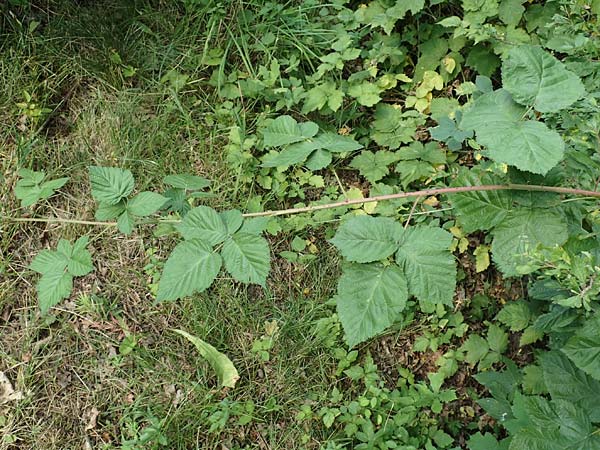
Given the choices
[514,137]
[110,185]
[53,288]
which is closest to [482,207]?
[514,137]

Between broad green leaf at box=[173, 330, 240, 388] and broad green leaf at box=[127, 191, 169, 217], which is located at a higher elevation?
broad green leaf at box=[127, 191, 169, 217]

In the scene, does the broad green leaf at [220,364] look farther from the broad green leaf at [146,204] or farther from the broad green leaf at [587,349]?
the broad green leaf at [587,349]

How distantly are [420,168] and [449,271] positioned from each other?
144 centimetres

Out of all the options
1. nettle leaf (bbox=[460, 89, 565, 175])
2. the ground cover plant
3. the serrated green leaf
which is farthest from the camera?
the ground cover plant

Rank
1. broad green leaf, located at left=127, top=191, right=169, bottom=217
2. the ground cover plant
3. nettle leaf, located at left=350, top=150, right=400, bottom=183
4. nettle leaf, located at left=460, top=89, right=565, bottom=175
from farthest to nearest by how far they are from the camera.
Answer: nettle leaf, located at left=350, top=150, right=400, bottom=183 → the ground cover plant → broad green leaf, located at left=127, top=191, right=169, bottom=217 → nettle leaf, located at left=460, top=89, right=565, bottom=175

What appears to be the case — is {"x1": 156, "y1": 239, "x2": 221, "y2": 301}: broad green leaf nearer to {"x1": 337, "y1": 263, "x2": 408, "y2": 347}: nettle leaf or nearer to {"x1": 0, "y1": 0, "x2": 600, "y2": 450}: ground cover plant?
{"x1": 337, "y1": 263, "x2": 408, "y2": 347}: nettle leaf

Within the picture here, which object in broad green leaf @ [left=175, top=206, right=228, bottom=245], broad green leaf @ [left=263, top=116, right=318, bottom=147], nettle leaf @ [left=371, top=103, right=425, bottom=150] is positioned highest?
broad green leaf @ [left=263, top=116, right=318, bottom=147]

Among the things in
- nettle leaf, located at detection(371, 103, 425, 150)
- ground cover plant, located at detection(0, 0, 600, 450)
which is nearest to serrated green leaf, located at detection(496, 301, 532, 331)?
ground cover plant, located at detection(0, 0, 600, 450)

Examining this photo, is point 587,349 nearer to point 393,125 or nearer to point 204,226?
point 204,226

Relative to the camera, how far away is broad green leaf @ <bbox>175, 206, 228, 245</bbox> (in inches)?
53.9

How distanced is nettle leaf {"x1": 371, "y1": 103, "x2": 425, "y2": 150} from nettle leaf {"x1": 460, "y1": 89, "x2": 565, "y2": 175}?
1507mm

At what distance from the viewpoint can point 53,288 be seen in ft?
5.04

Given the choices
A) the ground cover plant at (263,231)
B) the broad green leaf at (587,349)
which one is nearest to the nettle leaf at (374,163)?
the ground cover plant at (263,231)

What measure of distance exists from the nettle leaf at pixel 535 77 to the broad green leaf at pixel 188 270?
69 centimetres
